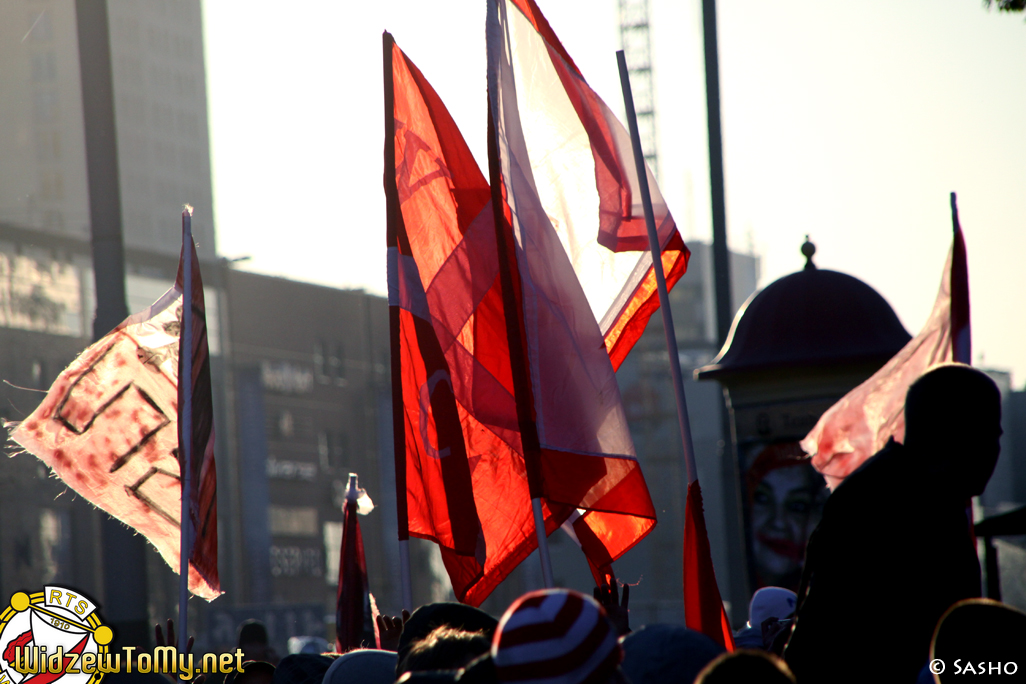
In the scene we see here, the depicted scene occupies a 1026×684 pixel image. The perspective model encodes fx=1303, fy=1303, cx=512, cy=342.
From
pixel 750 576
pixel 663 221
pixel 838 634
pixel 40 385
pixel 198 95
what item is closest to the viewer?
pixel 838 634

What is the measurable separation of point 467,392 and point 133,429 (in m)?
2.55

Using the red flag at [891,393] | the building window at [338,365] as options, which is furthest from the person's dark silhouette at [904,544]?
the building window at [338,365]

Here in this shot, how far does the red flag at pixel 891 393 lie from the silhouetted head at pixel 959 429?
2450 mm

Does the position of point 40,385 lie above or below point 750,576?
above

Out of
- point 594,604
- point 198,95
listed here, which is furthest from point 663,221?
point 198,95

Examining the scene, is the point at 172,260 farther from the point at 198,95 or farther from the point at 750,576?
the point at 750,576

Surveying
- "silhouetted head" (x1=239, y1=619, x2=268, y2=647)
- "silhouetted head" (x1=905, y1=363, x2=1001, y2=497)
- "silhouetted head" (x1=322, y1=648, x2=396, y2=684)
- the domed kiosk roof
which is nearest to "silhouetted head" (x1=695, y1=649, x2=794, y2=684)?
"silhouetted head" (x1=905, y1=363, x2=1001, y2=497)

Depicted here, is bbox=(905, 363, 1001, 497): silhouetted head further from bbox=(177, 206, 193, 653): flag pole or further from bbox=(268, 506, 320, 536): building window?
bbox=(268, 506, 320, 536): building window

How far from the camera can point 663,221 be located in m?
6.18

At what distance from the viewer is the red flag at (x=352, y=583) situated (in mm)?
9797

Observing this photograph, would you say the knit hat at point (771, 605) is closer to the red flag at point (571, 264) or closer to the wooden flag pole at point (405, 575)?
the red flag at point (571, 264)

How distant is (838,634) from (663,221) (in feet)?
11.7

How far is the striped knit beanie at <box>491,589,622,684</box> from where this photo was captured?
2537 millimetres

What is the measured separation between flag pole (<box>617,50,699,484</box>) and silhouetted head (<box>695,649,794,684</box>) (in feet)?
9.35
